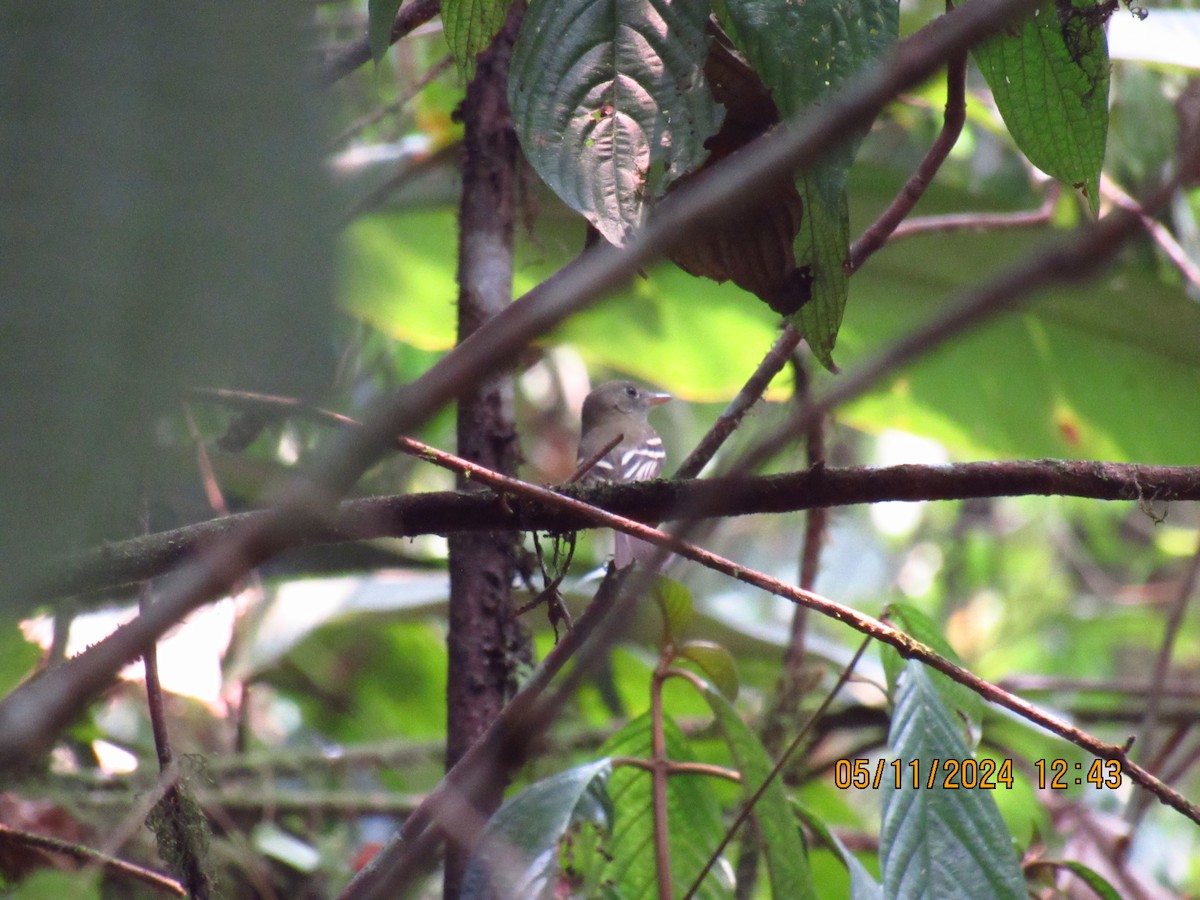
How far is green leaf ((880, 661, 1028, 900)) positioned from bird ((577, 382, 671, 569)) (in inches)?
61.6

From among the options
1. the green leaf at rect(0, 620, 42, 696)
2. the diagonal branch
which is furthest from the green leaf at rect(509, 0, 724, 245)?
the green leaf at rect(0, 620, 42, 696)

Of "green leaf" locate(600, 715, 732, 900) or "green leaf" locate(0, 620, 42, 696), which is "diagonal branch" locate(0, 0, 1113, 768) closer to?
"green leaf" locate(600, 715, 732, 900)

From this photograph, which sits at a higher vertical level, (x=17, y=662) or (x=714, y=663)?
(x=714, y=663)

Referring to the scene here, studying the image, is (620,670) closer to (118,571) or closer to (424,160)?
(424,160)

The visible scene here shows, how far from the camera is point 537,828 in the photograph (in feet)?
5.35

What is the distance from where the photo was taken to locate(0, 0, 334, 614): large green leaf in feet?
1.60

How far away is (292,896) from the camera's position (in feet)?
9.94

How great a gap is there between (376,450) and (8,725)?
24 cm

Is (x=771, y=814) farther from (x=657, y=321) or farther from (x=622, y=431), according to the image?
(x=657, y=321)

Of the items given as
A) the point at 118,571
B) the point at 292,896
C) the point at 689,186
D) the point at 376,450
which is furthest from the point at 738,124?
the point at 292,896

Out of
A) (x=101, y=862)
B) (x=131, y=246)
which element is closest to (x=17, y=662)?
(x=101, y=862)

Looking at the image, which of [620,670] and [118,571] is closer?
[118,571]

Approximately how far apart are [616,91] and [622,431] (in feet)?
6.62

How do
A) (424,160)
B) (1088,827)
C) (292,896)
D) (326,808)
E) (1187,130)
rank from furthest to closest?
(1187,130) → (424,160) → (326,808) → (292,896) → (1088,827)
